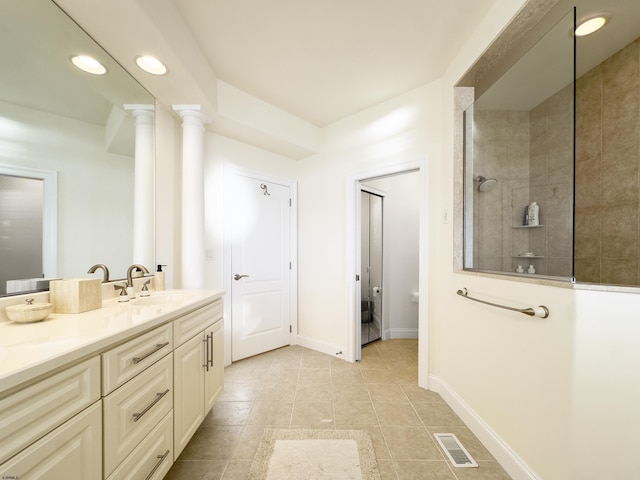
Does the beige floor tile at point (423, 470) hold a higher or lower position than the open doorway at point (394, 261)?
lower

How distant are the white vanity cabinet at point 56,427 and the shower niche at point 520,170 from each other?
2.23m

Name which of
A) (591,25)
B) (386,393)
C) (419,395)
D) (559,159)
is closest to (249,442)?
(386,393)

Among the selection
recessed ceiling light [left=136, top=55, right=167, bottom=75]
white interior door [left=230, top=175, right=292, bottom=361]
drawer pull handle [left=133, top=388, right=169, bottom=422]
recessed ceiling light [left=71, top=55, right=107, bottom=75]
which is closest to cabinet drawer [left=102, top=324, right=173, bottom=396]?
drawer pull handle [left=133, top=388, right=169, bottom=422]

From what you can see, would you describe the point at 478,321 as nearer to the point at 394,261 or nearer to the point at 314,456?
the point at 314,456

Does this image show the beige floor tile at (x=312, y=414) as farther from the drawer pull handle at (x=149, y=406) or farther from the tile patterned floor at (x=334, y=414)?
the drawer pull handle at (x=149, y=406)

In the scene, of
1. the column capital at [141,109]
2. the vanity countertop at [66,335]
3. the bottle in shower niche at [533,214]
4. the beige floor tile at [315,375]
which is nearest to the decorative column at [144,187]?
the column capital at [141,109]

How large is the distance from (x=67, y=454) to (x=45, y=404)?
19cm

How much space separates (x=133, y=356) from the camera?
Result: 3.24ft

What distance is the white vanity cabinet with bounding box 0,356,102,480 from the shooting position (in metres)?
0.60

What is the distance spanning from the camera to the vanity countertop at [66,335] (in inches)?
25.0

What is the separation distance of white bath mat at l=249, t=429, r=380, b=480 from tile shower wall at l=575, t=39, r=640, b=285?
2050 millimetres

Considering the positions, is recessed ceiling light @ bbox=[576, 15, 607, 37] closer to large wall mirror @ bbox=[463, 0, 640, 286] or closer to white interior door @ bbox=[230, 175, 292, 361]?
large wall mirror @ bbox=[463, 0, 640, 286]

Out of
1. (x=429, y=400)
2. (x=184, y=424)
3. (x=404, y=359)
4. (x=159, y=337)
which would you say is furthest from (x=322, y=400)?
(x=159, y=337)

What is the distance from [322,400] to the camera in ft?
6.38
